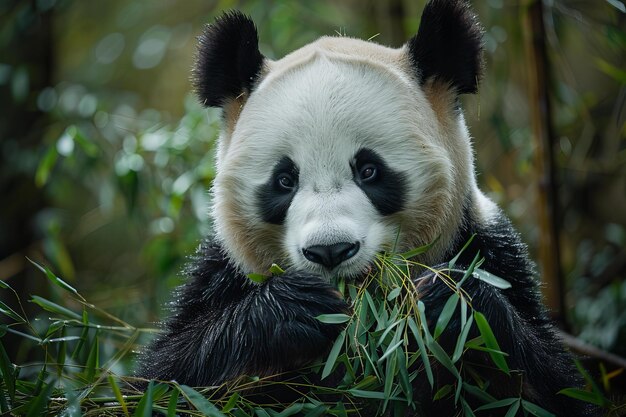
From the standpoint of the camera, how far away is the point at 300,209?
7.58ft

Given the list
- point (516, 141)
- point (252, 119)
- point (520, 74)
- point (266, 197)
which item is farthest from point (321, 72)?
point (520, 74)

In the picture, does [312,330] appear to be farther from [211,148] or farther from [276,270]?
[211,148]

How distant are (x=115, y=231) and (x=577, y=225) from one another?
4596 millimetres

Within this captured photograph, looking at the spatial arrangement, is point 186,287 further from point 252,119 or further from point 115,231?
point 115,231

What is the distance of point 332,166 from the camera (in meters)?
2.33

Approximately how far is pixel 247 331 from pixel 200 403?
26cm

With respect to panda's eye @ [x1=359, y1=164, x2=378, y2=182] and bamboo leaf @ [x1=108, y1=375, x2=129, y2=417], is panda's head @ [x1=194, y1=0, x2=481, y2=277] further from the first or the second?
bamboo leaf @ [x1=108, y1=375, x2=129, y2=417]

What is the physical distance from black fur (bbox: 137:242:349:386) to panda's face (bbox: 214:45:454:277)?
10 centimetres

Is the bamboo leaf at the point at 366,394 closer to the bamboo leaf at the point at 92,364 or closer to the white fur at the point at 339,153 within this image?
the white fur at the point at 339,153

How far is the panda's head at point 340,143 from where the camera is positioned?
91.0 inches

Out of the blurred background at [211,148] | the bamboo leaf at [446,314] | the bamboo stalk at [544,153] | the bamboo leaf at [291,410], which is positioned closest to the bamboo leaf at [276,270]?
the bamboo leaf at [291,410]

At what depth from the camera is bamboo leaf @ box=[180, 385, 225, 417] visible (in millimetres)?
2080

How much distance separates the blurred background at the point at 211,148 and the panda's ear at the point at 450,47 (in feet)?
3.16

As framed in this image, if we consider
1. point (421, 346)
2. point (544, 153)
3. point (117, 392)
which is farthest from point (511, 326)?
point (544, 153)
